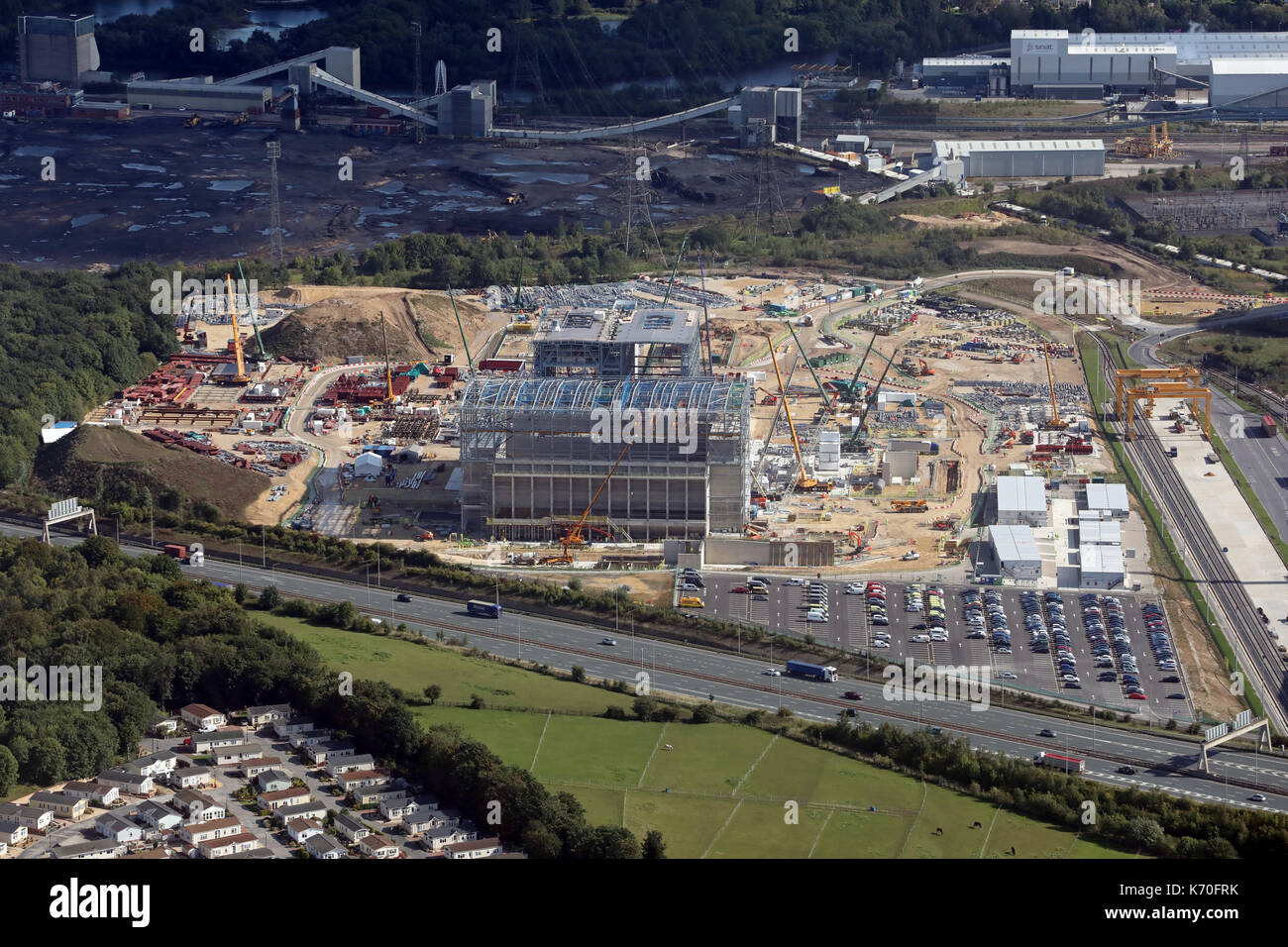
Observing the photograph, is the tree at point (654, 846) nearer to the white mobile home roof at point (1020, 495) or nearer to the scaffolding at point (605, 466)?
the scaffolding at point (605, 466)

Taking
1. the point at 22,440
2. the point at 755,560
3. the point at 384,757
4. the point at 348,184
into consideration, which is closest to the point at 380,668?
the point at 384,757

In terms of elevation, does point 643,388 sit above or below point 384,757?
above

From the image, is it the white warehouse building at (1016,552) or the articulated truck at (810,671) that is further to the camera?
the white warehouse building at (1016,552)

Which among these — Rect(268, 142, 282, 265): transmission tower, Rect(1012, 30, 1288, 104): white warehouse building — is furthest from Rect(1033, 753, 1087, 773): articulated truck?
Rect(1012, 30, 1288, 104): white warehouse building

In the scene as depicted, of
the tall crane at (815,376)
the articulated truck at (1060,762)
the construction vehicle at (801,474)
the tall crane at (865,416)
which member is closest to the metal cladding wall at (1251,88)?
the tall crane at (815,376)

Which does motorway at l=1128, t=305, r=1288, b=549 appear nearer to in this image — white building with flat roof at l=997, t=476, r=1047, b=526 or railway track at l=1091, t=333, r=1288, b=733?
railway track at l=1091, t=333, r=1288, b=733
